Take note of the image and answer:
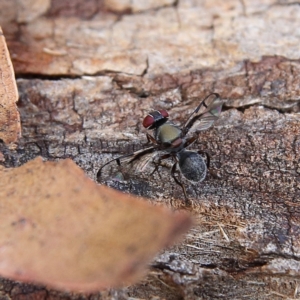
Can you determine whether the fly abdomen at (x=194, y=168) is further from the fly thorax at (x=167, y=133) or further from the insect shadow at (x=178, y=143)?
the fly thorax at (x=167, y=133)

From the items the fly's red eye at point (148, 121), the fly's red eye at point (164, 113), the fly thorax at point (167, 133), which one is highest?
the fly's red eye at point (164, 113)

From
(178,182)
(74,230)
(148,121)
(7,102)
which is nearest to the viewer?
(74,230)

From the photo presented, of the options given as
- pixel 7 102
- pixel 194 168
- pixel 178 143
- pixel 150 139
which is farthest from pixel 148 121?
pixel 7 102

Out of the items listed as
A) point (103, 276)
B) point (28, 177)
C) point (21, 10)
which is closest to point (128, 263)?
point (103, 276)

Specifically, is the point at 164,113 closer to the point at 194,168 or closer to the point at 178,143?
the point at 178,143

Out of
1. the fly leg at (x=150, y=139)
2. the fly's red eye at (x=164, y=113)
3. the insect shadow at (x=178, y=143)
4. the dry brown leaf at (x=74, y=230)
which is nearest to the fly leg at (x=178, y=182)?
the insect shadow at (x=178, y=143)

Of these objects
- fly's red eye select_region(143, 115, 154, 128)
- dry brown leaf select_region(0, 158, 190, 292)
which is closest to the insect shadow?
fly's red eye select_region(143, 115, 154, 128)
